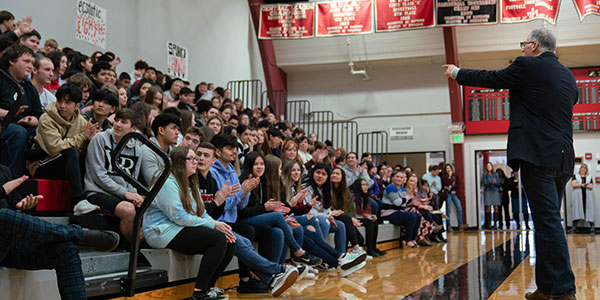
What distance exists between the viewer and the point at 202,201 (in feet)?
11.6

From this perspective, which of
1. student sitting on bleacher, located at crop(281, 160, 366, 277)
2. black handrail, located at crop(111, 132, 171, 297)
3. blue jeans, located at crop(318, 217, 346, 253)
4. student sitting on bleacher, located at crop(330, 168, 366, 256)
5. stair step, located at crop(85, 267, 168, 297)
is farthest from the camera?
student sitting on bleacher, located at crop(330, 168, 366, 256)

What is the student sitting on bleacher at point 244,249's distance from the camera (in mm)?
3398

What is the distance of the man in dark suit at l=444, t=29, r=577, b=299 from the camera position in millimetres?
2816

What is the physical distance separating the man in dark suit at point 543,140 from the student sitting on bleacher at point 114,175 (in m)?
2.03

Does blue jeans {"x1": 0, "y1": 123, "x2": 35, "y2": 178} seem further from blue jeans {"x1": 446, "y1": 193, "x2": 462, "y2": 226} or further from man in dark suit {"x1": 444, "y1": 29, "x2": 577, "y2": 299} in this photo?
blue jeans {"x1": 446, "y1": 193, "x2": 462, "y2": 226}

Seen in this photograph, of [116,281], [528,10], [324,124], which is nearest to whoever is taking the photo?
[116,281]

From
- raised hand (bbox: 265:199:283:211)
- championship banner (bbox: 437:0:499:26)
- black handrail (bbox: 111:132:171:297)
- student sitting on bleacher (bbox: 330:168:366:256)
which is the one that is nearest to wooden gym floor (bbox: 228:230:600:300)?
student sitting on bleacher (bbox: 330:168:366:256)

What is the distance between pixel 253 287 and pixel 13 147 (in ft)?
5.56

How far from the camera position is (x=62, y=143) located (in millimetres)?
3428

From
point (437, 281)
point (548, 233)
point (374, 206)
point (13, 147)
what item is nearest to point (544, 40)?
point (548, 233)

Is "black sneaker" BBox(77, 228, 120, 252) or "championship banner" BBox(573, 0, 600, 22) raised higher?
"championship banner" BBox(573, 0, 600, 22)

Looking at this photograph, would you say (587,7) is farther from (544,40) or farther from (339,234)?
(544,40)

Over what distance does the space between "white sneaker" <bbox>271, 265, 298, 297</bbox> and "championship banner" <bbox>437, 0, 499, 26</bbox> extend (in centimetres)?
720

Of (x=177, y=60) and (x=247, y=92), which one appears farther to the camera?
(x=247, y=92)
